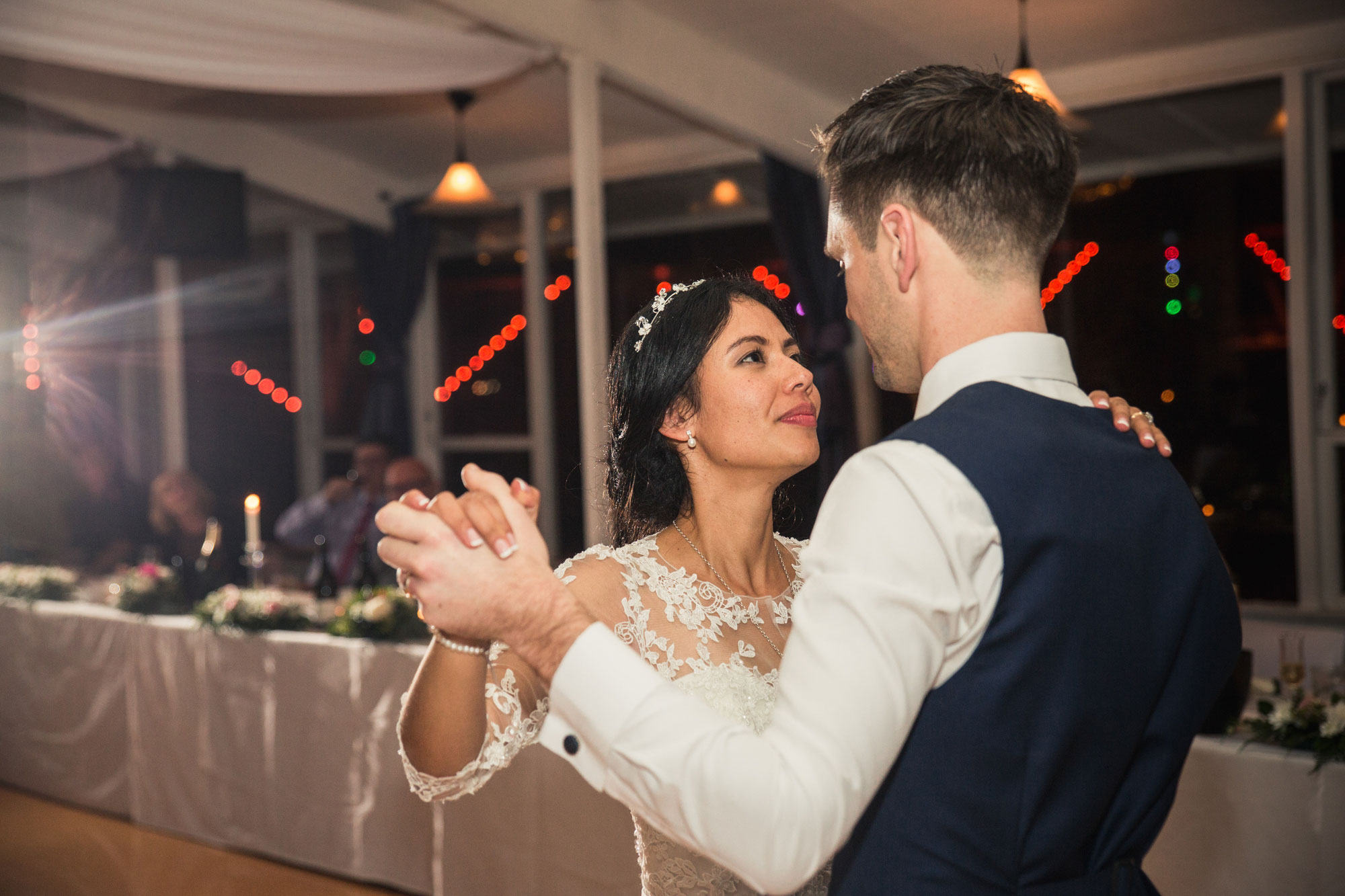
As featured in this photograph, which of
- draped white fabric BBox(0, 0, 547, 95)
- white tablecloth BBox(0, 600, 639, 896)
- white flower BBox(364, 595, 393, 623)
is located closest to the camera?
white tablecloth BBox(0, 600, 639, 896)

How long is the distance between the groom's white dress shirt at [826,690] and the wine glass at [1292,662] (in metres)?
2.09

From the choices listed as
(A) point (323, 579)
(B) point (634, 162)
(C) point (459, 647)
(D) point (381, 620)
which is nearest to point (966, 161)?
(C) point (459, 647)

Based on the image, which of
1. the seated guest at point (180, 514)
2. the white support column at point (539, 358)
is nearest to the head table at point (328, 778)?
the seated guest at point (180, 514)

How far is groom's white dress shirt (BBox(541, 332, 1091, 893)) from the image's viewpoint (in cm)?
77

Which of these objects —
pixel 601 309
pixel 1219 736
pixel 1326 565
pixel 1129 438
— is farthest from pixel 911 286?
pixel 1326 565

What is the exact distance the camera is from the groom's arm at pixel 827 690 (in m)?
0.76

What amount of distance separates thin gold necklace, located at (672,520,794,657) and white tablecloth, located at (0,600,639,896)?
1.17 meters

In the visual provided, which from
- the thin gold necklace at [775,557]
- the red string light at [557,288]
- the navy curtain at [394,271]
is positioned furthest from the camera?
the navy curtain at [394,271]

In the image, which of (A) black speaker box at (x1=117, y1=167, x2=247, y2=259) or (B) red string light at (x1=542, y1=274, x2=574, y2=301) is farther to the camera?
(B) red string light at (x1=542, y1=274, x2=574, y2=301)

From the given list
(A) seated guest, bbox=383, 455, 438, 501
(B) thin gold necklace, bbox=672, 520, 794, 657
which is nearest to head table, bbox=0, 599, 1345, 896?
(B) thin gold necklace, bbox=672, 520, 794, 657

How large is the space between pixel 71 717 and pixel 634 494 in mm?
3127

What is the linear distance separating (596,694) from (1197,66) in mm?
5356

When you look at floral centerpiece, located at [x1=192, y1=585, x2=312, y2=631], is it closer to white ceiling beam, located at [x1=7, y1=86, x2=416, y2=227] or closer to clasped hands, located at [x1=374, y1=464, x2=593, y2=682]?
white ceiling beam, located at [x1=7, y1=86, x2=416, y2=227]

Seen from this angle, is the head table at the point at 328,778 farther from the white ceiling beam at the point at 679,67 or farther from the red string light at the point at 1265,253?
the red string light at the point at 1265,253
